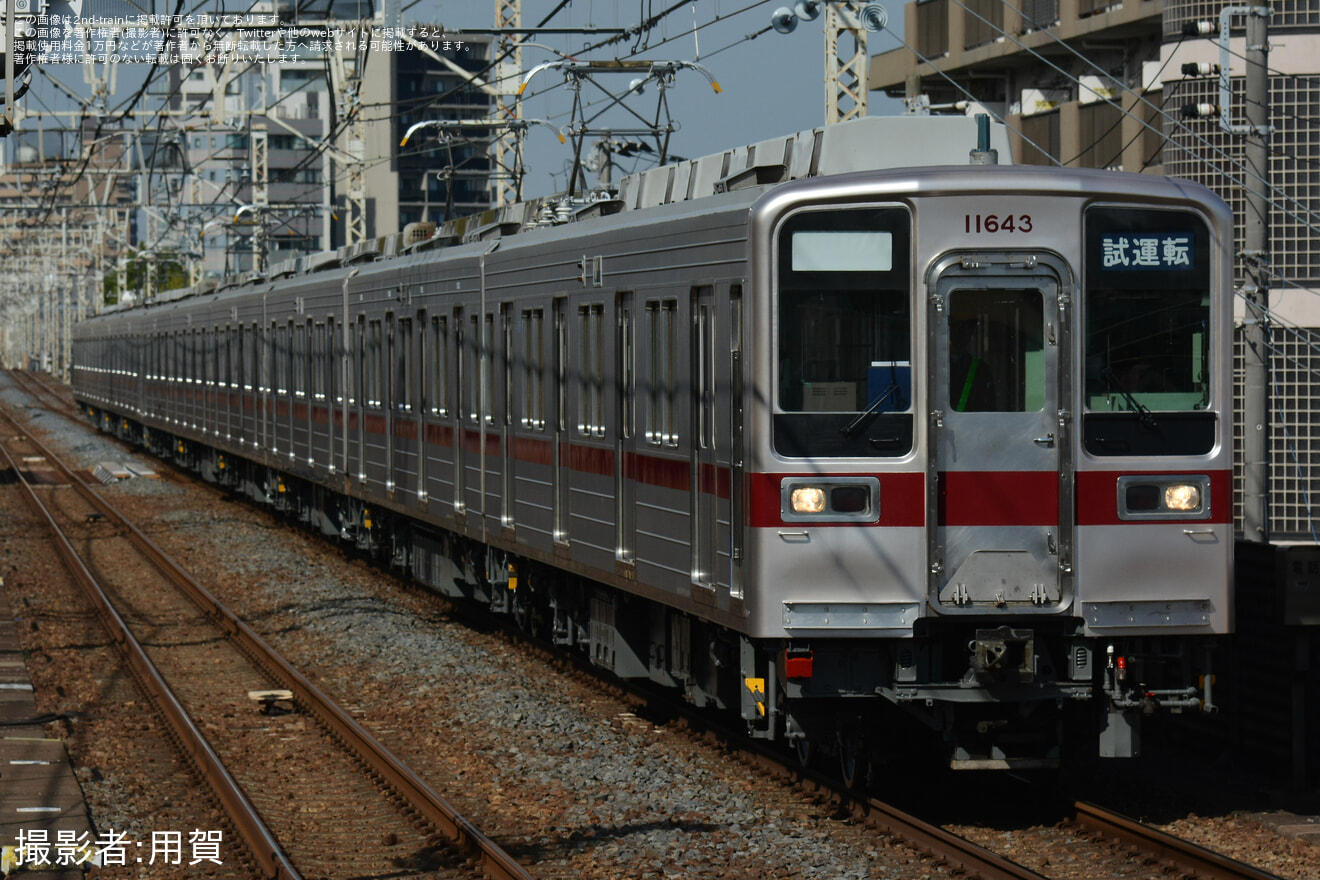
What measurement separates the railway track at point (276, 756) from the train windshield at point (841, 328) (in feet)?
7.41

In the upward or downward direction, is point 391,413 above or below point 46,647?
above

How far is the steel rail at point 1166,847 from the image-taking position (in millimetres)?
7309

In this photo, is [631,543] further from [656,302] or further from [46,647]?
[46,647]

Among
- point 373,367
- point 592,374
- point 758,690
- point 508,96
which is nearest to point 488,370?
point 592,374

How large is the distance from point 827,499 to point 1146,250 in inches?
70.2

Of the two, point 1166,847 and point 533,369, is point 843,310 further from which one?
point 533,369

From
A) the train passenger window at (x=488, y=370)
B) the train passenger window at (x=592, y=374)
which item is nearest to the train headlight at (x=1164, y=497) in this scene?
the train passenger window at (x=592, y=374)

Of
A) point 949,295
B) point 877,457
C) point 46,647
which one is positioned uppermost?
point 949,295

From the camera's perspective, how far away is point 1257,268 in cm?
938

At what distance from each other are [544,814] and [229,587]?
10.5m

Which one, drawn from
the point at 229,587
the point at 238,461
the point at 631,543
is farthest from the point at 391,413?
the point at 238,461

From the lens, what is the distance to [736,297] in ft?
28.4

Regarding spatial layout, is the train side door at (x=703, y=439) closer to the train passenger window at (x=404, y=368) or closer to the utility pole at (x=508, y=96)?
the train passenger window at (x=404, y=368)

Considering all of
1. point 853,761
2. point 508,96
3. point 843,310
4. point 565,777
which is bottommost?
point 565,777
